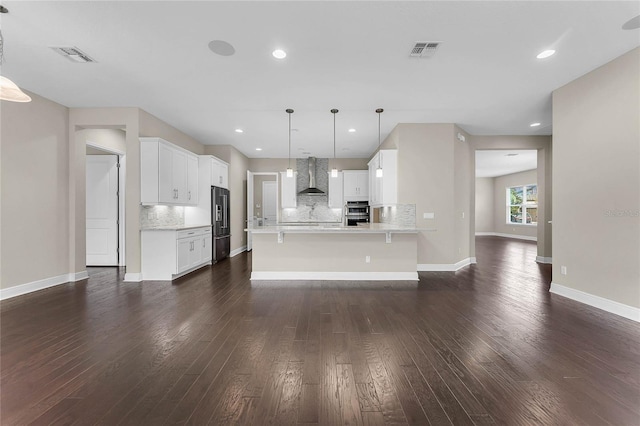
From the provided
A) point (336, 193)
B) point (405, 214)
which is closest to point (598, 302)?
point (405, 214)

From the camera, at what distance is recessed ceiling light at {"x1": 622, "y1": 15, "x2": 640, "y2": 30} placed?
2487 mm

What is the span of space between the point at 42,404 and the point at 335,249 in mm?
3765

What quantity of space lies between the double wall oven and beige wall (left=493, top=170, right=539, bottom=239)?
8.39 metres

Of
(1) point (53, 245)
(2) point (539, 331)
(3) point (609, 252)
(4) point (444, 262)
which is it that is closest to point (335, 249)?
(4) point (444, 262)

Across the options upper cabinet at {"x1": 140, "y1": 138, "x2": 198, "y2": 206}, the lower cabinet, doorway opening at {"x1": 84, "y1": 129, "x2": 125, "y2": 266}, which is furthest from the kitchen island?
doorway opening at {"x1": 84, "y1": 129, "x2": 125, "y2": 266}

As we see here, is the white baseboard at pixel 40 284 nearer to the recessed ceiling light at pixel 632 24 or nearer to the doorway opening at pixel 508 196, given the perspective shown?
the recessed ceiling light at pixel 632 24

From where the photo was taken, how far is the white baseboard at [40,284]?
3757 millimetres

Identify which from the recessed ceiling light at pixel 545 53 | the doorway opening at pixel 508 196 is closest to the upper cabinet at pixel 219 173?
the recessed ceiling light at pixel 545 53

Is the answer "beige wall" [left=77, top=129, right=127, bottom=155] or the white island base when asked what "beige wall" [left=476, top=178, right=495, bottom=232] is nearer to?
the white island base

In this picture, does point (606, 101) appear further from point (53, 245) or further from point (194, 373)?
point (53, 245)

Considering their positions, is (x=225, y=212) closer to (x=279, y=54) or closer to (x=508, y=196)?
(x=279, y=54)

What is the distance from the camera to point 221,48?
9.41ft

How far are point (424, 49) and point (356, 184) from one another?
554cm

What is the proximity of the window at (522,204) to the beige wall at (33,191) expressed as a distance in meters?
15.4
